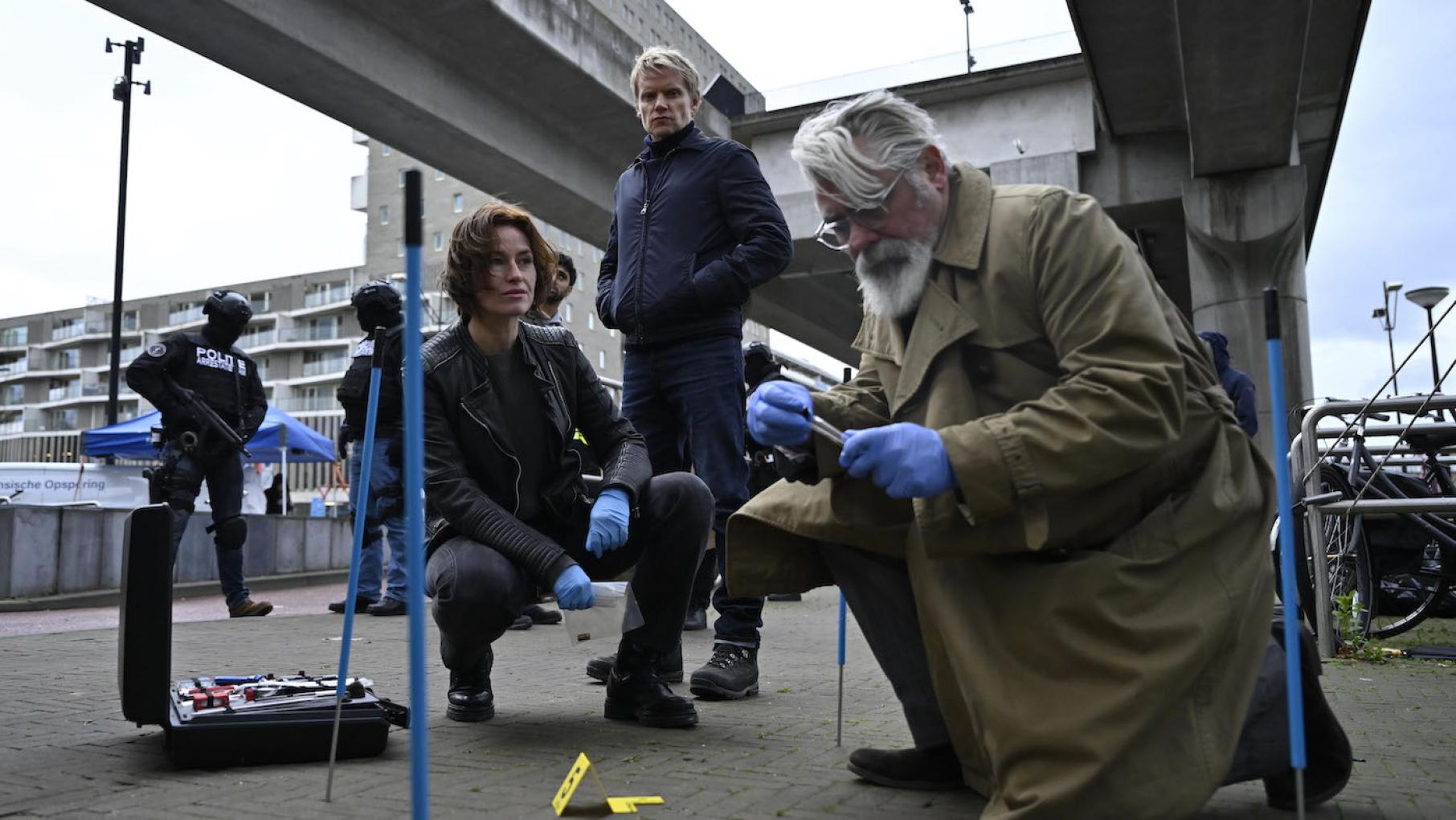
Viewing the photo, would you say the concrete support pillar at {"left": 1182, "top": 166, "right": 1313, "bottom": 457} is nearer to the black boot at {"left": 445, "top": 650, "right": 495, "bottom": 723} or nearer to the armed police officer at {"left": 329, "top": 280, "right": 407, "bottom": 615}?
the armed police officer at {"left": 329, "top": 280, "right": 407, "bottom": 615}

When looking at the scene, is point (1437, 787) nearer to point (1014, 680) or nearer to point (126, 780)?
A: point (1014, 680)

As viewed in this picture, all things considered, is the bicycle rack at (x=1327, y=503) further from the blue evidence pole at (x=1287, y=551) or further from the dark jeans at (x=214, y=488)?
the dark jeans at (x=214, y=488)

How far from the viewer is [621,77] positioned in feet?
52.4

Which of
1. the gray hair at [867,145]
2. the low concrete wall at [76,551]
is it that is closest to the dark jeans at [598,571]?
the gray hair at [867,145]

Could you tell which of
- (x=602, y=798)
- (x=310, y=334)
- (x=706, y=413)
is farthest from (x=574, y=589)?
(x=310, y=334)

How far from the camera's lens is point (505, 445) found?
336 centimetres

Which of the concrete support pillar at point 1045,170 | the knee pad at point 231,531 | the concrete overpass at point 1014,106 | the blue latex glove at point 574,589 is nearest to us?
the blue latex glove at point 574,589

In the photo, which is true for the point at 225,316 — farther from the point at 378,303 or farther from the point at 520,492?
the point at 520,492

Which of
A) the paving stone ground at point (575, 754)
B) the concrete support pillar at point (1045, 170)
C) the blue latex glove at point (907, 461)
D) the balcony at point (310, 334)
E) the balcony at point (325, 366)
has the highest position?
the balcony at point (310, 334)

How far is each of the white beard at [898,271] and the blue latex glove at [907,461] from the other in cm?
42

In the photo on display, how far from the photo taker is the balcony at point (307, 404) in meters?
82.8

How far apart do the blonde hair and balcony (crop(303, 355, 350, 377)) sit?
8349cm

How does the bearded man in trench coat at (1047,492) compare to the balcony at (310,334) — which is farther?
the balcony at (310,334)

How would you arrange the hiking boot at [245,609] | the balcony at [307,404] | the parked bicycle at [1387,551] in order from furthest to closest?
the balcony at [307,404] → the hiking boot at [245,609] → the parked bicycle at [1387,551]
